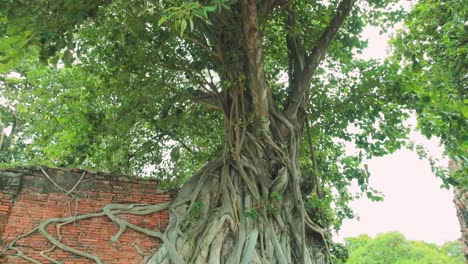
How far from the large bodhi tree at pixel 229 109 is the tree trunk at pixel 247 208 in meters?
0.01

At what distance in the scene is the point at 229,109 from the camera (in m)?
4.67

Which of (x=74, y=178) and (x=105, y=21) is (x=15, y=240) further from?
(x=105, y=21)

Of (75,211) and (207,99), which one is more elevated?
(207,99)

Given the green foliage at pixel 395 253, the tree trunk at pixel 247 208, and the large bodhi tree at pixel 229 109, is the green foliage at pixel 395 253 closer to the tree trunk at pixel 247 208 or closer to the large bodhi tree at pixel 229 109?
the large bodhi tree at pixel 229 109

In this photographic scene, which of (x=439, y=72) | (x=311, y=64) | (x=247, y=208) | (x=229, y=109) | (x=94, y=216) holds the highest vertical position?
(x=439, y=72)

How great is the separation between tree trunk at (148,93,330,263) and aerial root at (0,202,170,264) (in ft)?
0.72

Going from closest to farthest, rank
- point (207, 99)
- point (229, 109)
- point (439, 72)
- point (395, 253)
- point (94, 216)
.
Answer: point (94, 216), point (229, 109), point (207, 99), point (439, 72), point (395, 253)

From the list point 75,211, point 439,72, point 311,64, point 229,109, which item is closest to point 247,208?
point 229,109

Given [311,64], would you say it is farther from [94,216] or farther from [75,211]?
[75,211]

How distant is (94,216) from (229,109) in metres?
1.84

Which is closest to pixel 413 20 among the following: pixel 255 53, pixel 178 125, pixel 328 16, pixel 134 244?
pixel 328 16

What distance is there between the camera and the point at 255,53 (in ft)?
13.5

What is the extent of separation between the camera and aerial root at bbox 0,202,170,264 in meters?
3.76

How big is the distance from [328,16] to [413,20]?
188 centimetres
